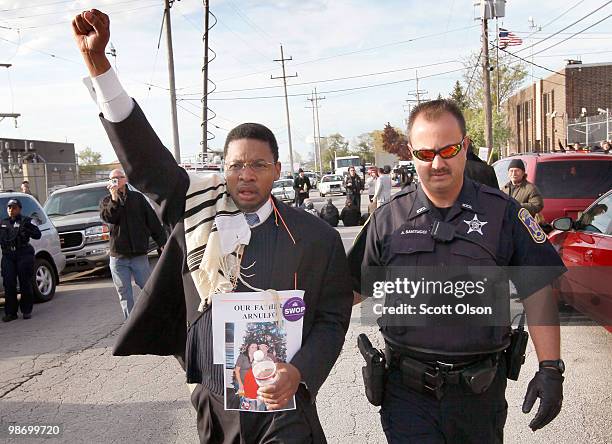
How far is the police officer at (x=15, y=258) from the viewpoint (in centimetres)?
866

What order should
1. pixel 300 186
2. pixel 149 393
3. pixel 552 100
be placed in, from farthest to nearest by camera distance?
pixel 552 100 → pixel 300 186 → pixel 149 393

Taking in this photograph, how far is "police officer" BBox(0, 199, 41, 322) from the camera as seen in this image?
866 cm

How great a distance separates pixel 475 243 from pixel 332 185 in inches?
1586

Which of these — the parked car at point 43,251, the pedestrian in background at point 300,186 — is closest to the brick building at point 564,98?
the pedestrian in background at point 300,186

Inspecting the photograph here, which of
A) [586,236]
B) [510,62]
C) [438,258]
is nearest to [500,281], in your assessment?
[438,258]

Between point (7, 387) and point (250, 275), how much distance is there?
442 cm

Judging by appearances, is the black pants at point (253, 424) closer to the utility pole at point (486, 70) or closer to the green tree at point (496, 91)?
the utility pole at point (486, 70)

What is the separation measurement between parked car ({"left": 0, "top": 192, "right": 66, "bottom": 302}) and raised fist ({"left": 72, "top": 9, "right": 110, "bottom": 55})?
27.1 feet

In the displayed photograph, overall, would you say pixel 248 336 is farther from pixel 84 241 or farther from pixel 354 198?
pixel 354 198

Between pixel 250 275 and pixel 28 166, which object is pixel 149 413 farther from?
pixel 28 166

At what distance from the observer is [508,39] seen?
30969mm

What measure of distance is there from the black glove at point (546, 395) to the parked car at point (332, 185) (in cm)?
3994

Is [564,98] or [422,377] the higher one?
[564,98]

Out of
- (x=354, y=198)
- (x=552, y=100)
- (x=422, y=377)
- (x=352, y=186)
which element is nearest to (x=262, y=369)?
(x=422, y=377)
